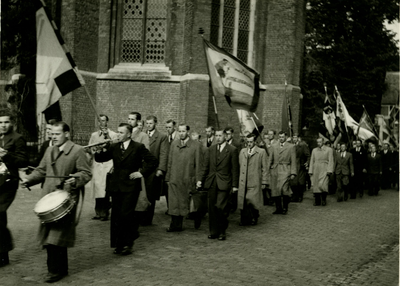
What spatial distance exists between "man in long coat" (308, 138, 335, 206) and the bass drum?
995cm

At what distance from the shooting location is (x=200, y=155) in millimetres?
10508

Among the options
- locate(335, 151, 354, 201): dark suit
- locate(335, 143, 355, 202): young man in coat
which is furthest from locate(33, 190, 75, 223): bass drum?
locate(335, 151, 354, 201): dark suit

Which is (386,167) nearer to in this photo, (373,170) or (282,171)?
(373,170)

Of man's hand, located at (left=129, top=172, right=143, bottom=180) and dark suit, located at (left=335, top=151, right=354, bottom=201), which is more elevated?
man's hand, located at (left=129, top=172, right=143, bottom=180)

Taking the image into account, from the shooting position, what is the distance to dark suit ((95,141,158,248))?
7.89 metres

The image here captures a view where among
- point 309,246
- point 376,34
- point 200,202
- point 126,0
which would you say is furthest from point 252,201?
point 376,34

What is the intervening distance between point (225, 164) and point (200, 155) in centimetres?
73

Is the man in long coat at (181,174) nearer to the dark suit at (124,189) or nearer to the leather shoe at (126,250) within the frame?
the dark suit at (124,189)

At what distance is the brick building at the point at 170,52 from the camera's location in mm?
20750

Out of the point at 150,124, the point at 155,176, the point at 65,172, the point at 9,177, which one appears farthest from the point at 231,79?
the point at 9,177

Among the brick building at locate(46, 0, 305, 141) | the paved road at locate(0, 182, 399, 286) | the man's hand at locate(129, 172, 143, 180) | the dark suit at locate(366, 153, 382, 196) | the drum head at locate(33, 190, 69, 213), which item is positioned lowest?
the paved road at locate(0, 182, 399, 286)

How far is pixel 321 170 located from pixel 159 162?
6.48m

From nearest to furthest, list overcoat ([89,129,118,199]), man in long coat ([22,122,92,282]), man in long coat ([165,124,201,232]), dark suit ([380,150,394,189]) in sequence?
1. man in long coat ([22,122,92,282])
2. man in long coat ([165,124,201,232])
3. overcoat ([89,129,118,199])
4. dark suit ([380,150,394,189])

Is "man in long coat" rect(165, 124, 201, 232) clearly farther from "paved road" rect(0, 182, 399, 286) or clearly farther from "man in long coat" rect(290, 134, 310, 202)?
"man in long coat" rect(290, 134, 310, 202)
